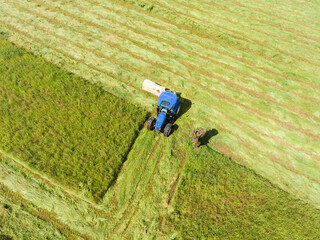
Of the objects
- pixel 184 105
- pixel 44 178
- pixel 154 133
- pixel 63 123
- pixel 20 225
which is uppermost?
pixel 184 105

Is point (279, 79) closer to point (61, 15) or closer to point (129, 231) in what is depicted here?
point (129, 231)

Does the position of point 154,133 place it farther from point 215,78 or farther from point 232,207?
point 215,78

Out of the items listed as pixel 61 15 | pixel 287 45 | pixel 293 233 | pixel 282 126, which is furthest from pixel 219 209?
pixel 61 15

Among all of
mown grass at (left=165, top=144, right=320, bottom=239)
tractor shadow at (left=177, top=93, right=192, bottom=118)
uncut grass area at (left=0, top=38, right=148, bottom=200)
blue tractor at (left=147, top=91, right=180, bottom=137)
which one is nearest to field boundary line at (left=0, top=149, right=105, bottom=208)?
uncut grass area at (left=0, top=38, right=148, bottom=200)

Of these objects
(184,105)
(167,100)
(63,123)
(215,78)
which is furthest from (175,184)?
(215,78)

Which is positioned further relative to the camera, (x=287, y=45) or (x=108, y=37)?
(x=287, y=45)

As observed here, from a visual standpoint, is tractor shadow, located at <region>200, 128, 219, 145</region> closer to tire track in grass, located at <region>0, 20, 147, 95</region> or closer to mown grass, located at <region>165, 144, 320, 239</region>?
mown grass, located at <region>165, 144, 320, 239</region>
